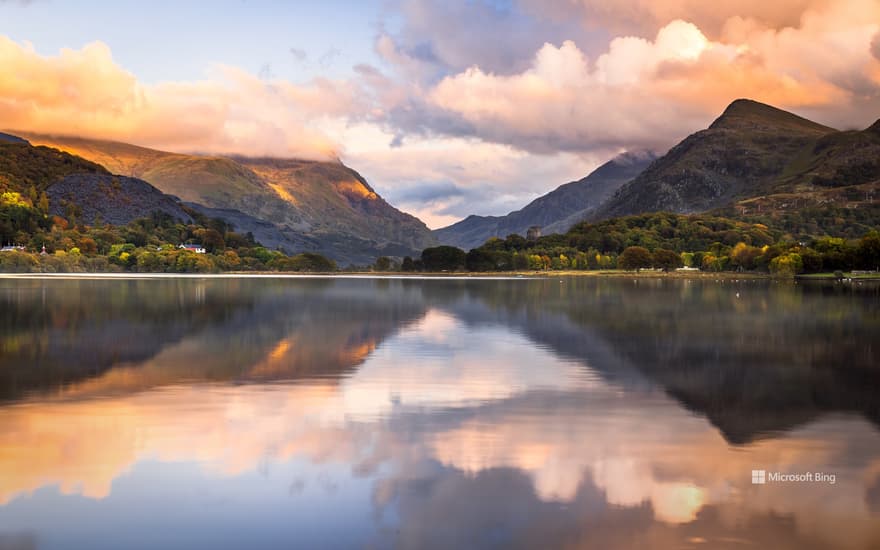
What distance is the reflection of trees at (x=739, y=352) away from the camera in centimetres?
2783

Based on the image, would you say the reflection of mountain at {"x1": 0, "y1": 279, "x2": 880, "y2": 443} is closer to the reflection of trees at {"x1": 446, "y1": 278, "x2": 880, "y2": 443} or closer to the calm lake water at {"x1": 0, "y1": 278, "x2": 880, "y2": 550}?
the reflection of trees at {"x1": 446, "y1": 278, "x2": 880, "y2": 443}

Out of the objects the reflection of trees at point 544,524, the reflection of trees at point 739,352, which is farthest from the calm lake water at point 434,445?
the reflection of trees at point 739,352

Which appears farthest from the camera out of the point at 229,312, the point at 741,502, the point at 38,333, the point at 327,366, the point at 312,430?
the point at 229,312

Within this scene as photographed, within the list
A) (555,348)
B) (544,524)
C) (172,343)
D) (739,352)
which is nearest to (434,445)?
(544,524)

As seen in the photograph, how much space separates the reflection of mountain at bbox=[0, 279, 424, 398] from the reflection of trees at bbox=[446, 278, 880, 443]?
1415 cm

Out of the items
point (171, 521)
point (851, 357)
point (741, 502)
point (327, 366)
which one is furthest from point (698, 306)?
point (171, 521)

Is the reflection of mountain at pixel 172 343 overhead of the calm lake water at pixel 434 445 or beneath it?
overhead

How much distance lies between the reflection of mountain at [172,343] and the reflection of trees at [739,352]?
14.2 meters

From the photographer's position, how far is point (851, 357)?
42500mm

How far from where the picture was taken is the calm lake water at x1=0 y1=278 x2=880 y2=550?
15039mm

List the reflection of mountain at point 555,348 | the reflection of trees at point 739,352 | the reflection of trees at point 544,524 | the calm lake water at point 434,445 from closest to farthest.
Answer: the reflection of trees at point 544,524 → the calm lake water at point 434,445 → the reflection of trees at point 739,352 → the reflection of mountain at point 555,348

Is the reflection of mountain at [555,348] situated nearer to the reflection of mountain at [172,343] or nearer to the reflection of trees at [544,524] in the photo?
the reflection of mountain at [172,343]

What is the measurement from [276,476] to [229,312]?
6179cm

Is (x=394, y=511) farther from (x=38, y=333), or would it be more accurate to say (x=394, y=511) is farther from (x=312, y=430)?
(x=38, y=333)
